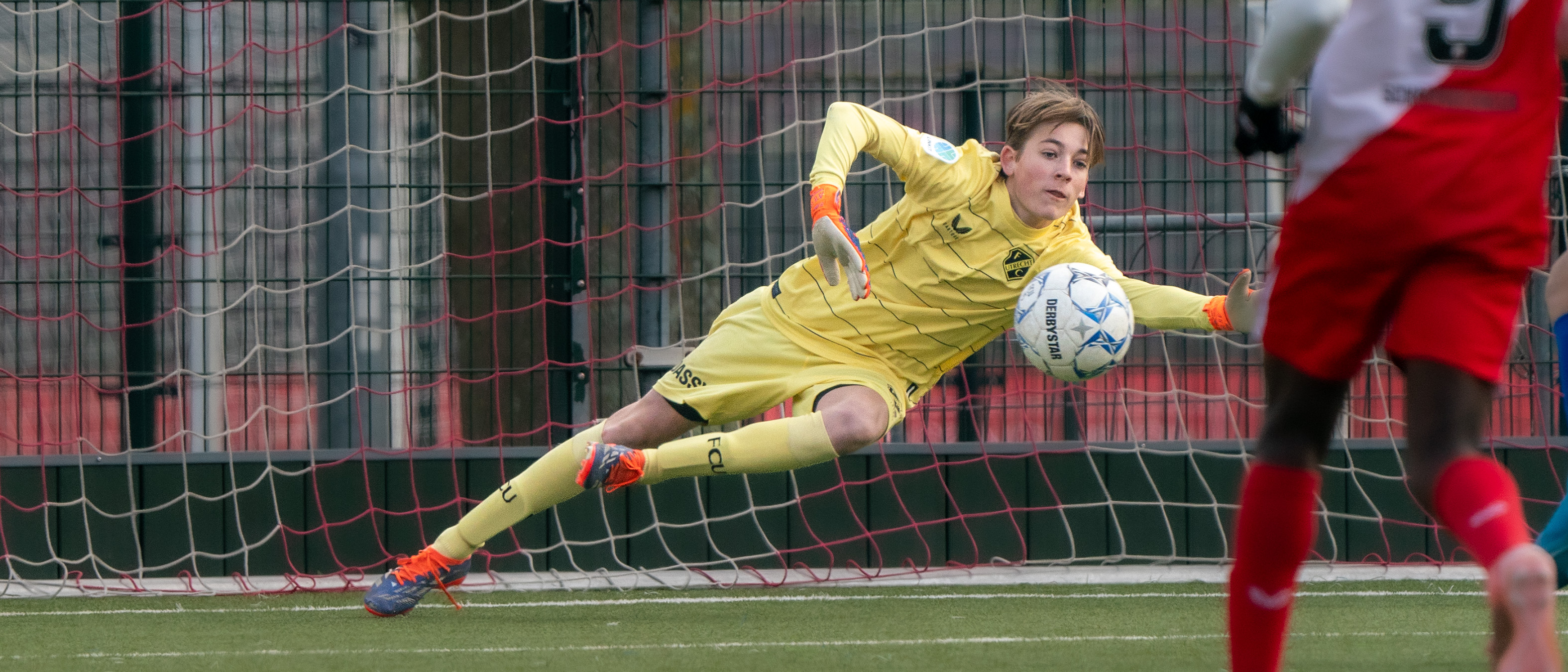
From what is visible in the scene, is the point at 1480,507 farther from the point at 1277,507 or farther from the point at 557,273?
the point at 557,273

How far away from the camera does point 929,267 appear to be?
388cm

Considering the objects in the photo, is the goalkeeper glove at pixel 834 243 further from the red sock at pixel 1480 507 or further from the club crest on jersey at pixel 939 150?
the red sock at pixel 1480 507

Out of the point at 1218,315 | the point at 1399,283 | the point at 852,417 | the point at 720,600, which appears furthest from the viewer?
the point at 720,600

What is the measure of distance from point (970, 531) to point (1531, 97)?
3736mm

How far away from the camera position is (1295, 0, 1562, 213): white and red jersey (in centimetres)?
165

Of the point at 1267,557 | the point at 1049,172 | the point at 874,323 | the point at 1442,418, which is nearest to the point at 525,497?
the point at 874,323

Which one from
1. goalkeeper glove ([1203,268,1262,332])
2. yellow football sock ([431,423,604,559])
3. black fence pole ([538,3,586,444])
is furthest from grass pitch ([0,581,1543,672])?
black fence pole ([538,3,586,444])

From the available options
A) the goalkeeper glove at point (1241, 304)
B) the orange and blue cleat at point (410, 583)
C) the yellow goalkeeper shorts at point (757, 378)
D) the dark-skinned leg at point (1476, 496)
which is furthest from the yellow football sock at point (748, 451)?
the dark-skinned leg at point (1476, 496)

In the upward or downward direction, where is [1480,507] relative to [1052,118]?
downward

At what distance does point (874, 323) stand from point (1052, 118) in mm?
705

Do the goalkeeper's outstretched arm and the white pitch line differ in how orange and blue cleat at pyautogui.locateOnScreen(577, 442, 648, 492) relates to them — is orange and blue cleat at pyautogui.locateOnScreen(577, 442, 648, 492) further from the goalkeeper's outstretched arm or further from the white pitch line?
the white pitch line

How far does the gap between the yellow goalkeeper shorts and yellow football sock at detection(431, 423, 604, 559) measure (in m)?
0.27

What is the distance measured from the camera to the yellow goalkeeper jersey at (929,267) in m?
3.83

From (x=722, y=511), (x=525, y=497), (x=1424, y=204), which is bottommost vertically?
(x=722, y=511)
